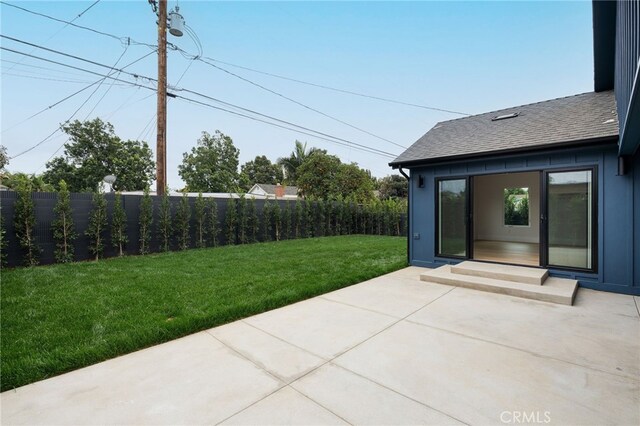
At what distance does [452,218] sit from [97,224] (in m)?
7.95

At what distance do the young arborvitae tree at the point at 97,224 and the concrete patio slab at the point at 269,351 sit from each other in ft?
18.5

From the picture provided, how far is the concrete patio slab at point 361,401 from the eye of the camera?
161 centimetres

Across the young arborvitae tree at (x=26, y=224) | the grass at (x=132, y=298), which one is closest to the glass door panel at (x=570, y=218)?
the grass at (x=132, y=298)

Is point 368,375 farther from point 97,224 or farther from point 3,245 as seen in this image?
point 3,245

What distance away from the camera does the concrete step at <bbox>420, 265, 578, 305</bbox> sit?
3715 mm

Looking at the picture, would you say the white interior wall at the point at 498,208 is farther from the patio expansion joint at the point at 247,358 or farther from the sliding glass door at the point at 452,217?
the patio expansion joint at the point at 247,358

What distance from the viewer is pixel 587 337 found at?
8.81 feet

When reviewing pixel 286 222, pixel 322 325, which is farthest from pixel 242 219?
pixel 322 325

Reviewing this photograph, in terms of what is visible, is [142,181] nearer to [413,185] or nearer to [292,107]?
[292,107]

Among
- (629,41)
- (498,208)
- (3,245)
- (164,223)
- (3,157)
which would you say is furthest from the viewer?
(3,157)

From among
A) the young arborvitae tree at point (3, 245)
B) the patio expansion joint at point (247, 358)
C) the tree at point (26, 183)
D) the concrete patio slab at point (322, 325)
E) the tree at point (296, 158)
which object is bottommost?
the concrete patio slab at point (322, 325)

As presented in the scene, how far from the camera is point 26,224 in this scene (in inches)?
225

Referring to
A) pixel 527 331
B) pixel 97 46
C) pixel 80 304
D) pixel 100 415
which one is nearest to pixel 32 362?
pixel 100 415

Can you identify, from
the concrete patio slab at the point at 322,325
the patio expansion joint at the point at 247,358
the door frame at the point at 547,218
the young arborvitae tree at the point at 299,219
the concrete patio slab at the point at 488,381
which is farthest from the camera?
the young arborvitae tree at the point at 299,219
